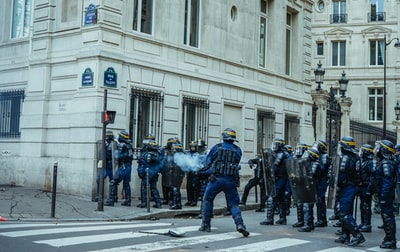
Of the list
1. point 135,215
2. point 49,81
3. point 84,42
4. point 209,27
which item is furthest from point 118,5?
point 135,215

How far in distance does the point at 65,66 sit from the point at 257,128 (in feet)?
29.2

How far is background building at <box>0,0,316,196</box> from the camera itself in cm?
1488

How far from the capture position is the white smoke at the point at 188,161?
555 inches

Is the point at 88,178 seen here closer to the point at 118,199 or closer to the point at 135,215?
the point at 118,199

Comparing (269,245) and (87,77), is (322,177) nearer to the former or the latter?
(269,245)

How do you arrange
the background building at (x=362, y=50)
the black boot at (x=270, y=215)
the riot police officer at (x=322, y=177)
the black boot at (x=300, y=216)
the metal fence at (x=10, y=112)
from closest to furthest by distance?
the black boot at (x=300, y=216) < the black boot at (x=270, y=215) < the riot police officer at (x=322, y=177) < the metal fence at (x=10, y=112) < the background building at (x=362, y=50)

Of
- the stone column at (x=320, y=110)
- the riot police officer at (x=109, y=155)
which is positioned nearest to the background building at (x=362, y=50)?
the stone column at (x=320, y=110)

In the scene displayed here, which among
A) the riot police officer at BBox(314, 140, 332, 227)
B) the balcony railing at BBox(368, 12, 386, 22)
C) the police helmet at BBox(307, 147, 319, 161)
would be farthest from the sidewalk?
the balcony railing at BBox(368, 12, 386, 22)

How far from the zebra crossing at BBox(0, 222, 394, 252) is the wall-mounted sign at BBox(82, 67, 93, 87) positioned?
519 centimetres

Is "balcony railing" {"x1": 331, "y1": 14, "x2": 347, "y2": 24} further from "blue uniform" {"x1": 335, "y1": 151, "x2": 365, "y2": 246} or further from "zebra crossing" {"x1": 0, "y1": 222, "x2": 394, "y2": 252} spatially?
"zebra crossing" {"x1": 0, "y1": 222, "x2": 394, "y2": 252}

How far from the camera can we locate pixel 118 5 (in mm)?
15414

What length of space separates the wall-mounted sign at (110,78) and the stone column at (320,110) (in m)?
13.1

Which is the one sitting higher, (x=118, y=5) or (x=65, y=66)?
(x=118, y=5)

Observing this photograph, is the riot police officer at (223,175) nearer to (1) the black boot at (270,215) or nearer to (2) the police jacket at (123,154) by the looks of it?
(1) the black boot at (270,215)
